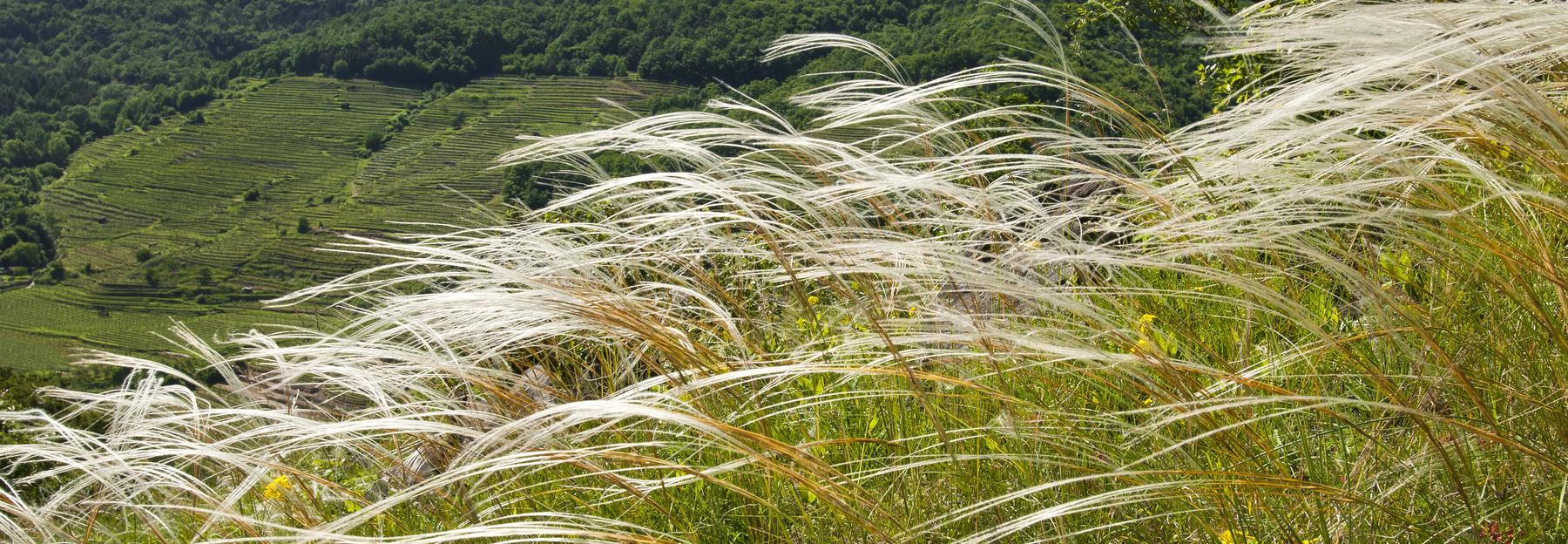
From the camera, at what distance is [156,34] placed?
8369 centimetres

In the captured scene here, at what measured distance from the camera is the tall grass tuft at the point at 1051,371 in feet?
3.16

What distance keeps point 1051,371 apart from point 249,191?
215 feet

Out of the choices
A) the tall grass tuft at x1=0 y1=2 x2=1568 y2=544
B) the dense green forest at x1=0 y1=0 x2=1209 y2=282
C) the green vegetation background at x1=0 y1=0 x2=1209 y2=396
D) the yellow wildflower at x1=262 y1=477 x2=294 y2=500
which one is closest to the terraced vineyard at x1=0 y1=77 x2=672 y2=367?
the green vegetation background at x1=0 y1=0 x2=1209 y2=396

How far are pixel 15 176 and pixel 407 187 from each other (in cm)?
2529

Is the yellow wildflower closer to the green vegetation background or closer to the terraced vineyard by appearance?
the green vegetation background

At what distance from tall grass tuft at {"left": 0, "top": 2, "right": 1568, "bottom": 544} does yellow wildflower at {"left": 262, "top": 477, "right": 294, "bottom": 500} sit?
0.01 metres

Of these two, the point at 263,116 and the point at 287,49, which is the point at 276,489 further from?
the point at 287,49

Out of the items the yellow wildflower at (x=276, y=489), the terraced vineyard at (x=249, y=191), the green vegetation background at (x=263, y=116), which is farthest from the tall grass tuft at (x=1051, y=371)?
the terraced vineyard at (x=249, y=191)

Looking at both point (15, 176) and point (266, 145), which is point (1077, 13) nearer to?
point (266, 145)

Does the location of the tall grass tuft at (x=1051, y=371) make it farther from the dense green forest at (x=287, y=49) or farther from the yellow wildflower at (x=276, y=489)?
the dense green forest at (x=287, y=49)

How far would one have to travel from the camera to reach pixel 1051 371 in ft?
4.38

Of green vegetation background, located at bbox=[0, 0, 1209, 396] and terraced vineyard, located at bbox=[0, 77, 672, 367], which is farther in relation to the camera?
green vegetation background, located at bbox=[0, 0, 1209, 396]

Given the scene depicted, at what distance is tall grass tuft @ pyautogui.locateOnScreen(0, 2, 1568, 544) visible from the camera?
3.16ft

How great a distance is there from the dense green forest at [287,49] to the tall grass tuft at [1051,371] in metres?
34.4
